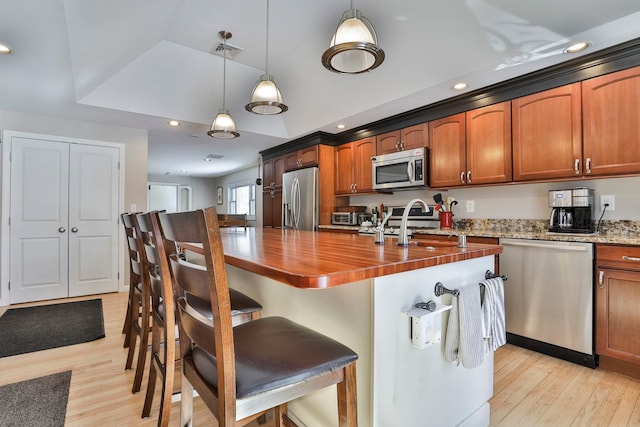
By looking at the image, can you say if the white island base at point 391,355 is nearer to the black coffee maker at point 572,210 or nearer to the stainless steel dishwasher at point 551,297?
the stainless steel dishwasher at point 551,297

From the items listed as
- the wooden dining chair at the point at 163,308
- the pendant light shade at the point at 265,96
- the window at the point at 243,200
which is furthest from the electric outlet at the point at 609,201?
the window at the point at 243,200

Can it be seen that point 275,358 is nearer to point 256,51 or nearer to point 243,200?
point 256,51

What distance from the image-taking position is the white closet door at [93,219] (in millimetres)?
4051

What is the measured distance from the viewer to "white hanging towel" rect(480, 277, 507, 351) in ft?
4.76

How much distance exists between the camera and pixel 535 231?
294cm

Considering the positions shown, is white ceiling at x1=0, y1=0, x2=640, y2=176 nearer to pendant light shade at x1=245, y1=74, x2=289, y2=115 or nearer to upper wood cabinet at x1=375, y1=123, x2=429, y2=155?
upper wood cabinet at x1=375, y1=123, x2=429, y2=155

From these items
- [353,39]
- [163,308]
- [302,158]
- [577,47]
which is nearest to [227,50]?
[302,158]

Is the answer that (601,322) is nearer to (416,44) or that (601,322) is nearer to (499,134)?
(499,134)

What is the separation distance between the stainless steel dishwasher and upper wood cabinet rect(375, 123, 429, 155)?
1.56 meters

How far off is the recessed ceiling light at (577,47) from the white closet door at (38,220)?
533cm

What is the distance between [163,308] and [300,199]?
3.63 meters

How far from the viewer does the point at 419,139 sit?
144 inches

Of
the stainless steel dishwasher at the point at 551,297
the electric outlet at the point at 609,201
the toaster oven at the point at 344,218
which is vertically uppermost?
the electric outlet at the point at 609,201

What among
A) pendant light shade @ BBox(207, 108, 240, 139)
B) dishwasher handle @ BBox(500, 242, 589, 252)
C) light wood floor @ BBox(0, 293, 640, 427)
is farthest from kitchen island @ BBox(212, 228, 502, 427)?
pendant light shade @ BBox(207, 108, 240, 139)
